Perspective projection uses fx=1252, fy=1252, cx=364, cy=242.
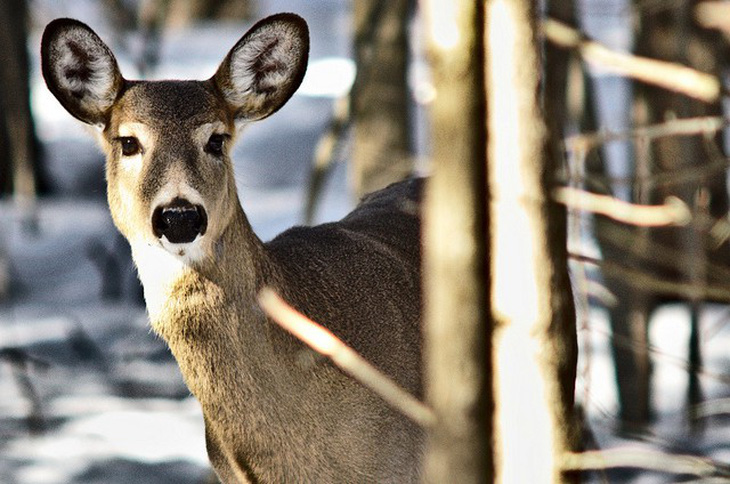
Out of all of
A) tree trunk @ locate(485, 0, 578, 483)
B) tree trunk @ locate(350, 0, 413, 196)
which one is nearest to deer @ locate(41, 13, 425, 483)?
tree trunk @ locate(485, 0, 578, 483)

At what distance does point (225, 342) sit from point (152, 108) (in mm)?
805

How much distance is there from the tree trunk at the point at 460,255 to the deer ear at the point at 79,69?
2.20 m

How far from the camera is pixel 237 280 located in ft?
12.7

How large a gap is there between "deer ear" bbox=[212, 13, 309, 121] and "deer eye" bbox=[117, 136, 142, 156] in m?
0.40

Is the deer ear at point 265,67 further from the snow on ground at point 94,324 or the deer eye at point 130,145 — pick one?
the snow on ground at point 94,324

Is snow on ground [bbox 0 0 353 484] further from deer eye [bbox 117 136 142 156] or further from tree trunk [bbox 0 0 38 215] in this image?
deer eye [bbox 117 136 142 156]

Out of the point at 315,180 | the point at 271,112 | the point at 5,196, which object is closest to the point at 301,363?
the point at 271,112

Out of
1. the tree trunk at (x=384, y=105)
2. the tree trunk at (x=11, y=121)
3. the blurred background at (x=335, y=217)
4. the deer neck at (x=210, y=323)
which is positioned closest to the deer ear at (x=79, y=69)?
the blurred background at (x=335, y=217)

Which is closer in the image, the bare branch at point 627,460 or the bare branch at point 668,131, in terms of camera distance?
the bare branch at point 627,460

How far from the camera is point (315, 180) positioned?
6.93m

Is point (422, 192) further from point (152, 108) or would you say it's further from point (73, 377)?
point (73, 377)

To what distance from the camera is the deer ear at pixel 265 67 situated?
4.13 meters

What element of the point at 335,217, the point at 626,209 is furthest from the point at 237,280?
the point at 335,217

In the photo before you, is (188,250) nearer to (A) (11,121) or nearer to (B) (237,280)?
(B) (237,280)
